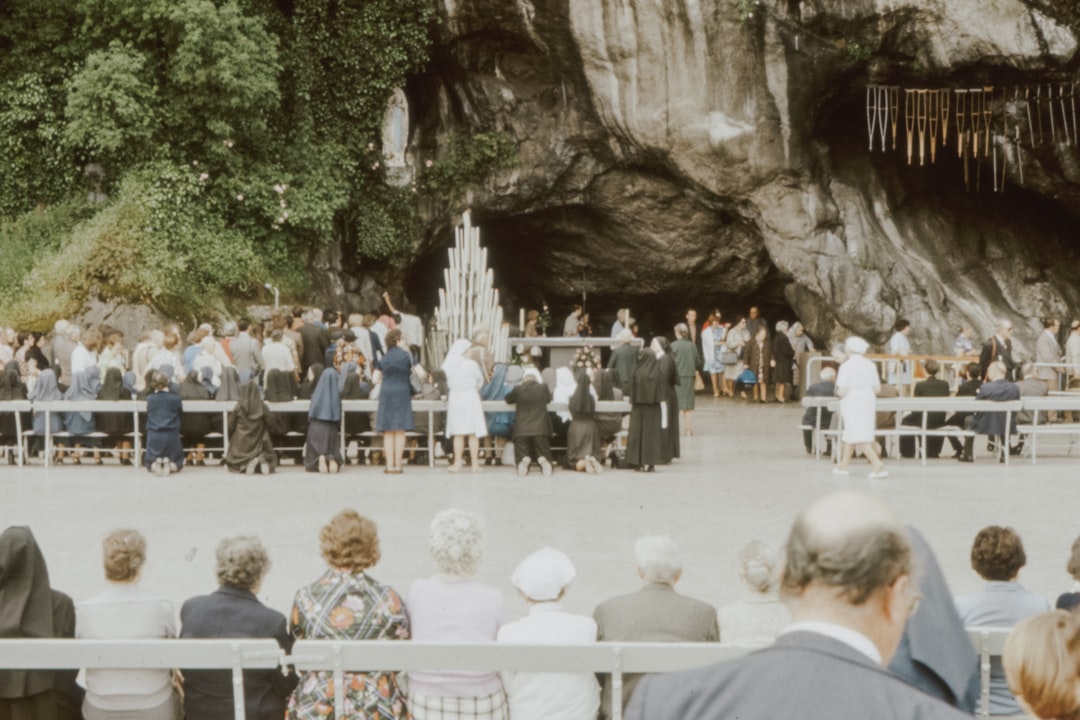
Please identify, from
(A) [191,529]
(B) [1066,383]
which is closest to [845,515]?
(A) [191,529]

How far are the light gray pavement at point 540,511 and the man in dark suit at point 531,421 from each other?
0.71ft

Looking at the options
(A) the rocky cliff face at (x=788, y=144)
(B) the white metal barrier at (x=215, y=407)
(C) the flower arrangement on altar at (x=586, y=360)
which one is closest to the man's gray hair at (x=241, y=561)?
(B) the white metal barrier at (x=215, y=407)

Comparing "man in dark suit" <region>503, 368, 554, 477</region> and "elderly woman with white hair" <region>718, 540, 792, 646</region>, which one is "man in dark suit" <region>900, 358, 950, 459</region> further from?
"elderly woman with white hair" <region>718, 540, 792, 646</region>

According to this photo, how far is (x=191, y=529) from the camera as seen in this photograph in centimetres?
1221

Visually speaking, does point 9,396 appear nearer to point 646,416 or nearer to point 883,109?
point 646,416

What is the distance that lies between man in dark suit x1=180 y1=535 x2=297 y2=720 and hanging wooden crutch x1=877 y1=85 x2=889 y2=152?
22554 mm

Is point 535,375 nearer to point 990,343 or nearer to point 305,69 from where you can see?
point 990,343

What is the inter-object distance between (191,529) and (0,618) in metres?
6.66

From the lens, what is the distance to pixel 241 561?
5.86 meters

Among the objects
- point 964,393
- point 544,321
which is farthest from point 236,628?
point 544,321

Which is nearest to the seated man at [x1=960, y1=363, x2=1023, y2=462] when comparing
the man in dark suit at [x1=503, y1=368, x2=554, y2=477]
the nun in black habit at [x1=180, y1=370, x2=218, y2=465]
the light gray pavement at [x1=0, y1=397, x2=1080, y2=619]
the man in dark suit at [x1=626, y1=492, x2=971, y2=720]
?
the light gray pavement at [x1=0, y1=397, x2=1080, y2=619]

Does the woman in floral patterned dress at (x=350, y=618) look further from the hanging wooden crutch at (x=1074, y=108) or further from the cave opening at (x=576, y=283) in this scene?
the cave opening at (x=576, y=283)

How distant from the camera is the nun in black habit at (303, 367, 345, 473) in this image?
1591cm

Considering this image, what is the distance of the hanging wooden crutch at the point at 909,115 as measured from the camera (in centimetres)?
2662
